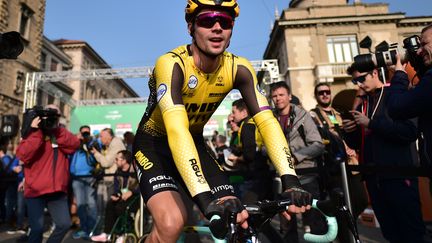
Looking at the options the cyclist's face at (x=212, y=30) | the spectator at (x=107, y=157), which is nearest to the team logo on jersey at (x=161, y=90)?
the cyclist's face at (x=212, y=30)

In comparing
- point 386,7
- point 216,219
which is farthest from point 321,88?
point 386,7

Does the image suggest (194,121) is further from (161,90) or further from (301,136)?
(301,136)

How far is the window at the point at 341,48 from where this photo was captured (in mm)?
24516

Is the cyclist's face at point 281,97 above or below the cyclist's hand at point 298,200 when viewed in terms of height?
above

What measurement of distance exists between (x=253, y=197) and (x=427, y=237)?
2123 millimetres

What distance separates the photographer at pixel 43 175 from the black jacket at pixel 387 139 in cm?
365

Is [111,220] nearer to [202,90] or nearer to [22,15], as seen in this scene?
[202,90]

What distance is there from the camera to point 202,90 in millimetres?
2250

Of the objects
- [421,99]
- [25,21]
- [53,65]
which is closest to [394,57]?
[421,99]

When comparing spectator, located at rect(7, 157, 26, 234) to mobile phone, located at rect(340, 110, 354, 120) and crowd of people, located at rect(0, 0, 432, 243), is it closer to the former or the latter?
crowd of people, located at rect(0, 0, 432, 243)

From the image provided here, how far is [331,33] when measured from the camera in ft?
81.4

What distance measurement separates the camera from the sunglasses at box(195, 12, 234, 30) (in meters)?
1.97

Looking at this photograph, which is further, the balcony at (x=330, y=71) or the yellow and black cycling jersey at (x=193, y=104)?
the balcony at (x=330, y=71)

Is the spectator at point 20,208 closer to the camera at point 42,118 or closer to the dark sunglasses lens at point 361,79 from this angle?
the camera at point 42,118
